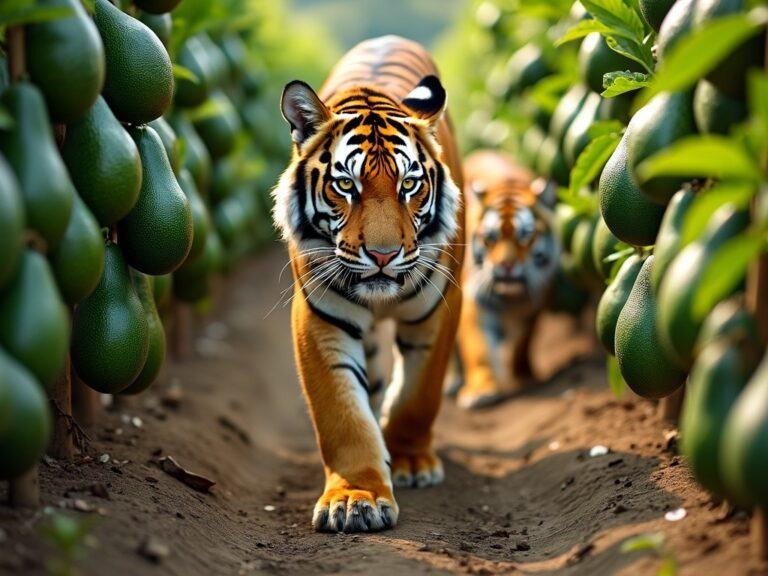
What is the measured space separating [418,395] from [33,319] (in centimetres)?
260

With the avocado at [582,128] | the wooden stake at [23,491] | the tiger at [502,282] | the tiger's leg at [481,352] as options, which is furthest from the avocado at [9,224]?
the tiger's leg at [481,352]

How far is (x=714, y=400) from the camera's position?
3180 mm

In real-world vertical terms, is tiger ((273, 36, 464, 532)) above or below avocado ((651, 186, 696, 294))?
above

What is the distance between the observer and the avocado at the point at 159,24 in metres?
5.50

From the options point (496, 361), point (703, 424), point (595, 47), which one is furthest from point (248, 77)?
point (703, 424)

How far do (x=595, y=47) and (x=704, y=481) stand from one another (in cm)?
281

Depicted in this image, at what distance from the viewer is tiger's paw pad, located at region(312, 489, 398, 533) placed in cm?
461

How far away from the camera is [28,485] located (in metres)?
3.65

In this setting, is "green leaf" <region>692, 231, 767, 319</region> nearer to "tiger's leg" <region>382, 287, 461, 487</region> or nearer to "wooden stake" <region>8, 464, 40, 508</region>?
"wooden stake" <region>8, 464, 40, 508</region>

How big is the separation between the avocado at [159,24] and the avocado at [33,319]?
239 cm

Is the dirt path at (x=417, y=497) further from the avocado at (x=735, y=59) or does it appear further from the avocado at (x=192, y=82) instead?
the avocado at (x=192, y=82)

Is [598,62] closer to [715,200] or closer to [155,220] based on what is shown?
[155,220]

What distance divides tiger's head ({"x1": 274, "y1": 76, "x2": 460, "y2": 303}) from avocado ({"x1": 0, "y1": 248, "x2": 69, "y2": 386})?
1.64 metres

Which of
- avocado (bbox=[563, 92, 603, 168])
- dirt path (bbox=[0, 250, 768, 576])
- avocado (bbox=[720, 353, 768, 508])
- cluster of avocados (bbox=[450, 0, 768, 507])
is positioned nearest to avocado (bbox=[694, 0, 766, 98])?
cluster of avocados (bbox=[450, 0, 768, 507])
